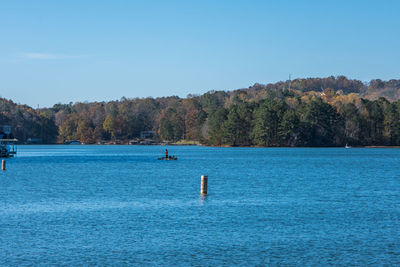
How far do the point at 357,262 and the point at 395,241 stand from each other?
219 inches

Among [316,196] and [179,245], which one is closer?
[179,245]

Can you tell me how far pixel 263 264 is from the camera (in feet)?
86.7

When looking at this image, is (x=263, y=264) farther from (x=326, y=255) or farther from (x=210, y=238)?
(x=210, y=238)

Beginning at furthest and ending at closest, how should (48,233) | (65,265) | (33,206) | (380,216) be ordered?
1. (33,206)
2. (380,216)
3. (48,233)
4. (65,265)

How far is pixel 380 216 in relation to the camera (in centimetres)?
4103

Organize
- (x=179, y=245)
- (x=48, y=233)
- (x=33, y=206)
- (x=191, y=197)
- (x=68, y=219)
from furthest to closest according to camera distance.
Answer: (x=191, y=197) < (x=33, y=206) < (x=68, y=219) < (x=48, y=233) < (x=179, y=245)

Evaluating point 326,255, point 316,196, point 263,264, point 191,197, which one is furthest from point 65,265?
point 316,196

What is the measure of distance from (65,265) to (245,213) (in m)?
18.5

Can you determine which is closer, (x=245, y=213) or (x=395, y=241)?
(x=395, y=241)

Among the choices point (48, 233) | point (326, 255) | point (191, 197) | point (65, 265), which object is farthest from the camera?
point (191, 197)

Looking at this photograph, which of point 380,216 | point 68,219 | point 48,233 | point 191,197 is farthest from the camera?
point 191,197

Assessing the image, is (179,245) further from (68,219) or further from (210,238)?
(68,219)

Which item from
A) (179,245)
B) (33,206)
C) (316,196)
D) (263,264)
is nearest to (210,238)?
(179,245)

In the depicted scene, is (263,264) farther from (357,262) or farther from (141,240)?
(141,240)
